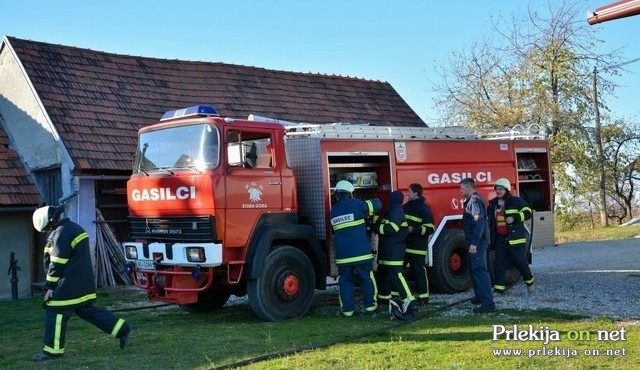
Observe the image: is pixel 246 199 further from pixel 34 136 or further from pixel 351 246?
pixel 34 136

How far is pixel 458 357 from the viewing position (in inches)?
258

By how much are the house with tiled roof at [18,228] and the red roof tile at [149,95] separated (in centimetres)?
152

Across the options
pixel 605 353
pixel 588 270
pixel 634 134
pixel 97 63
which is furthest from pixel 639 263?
pixel 634 134

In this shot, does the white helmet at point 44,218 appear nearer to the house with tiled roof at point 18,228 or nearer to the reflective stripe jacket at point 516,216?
the reflective stripe jacket at point 516,216

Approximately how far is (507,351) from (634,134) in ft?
93.4

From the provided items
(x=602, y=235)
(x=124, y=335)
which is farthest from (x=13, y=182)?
(x=602, y=235)

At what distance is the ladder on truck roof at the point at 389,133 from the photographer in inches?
395

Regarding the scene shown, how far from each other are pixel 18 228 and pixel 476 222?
9853 mm

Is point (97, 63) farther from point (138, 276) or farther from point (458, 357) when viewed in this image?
point (458, 357)

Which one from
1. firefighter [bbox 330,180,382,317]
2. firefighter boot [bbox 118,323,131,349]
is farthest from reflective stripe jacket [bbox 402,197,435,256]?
firefighter boot [bbox 118,323,131,349]

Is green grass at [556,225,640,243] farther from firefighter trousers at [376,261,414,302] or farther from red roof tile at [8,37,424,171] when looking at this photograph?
firefighter trousers at [376,261,414,302]

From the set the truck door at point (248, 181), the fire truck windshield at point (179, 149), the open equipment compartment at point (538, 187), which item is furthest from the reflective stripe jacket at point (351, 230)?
the open equipment compartment at point (538, 187)

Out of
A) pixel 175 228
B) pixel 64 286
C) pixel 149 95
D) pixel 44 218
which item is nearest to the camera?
pixel 64 286

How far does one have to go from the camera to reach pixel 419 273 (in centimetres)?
1037
